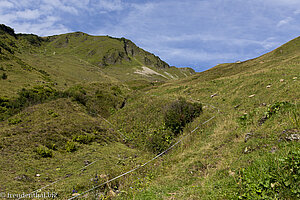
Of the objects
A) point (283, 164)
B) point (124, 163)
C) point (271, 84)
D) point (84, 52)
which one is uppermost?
point (84, 52)

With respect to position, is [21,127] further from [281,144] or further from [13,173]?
[281,144]

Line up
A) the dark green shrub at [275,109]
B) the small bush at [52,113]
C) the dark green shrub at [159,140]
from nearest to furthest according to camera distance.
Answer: the dark green shrub at [275,109], the dark green shrub at [159,140], the small bush at [52,113]

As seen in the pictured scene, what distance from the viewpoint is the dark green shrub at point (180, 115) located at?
15.4 m

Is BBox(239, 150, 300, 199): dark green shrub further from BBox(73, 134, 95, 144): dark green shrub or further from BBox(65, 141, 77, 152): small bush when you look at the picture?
BBox(73, 134, 95, 144): dark green shrub

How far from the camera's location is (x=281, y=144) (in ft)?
19.4

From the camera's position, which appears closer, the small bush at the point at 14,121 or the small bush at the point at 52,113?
the small bush at the point at 14,121

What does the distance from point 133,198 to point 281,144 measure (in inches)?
206

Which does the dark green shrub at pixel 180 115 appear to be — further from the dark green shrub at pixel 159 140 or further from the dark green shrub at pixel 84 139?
the dark green shrub at pixel 84 139

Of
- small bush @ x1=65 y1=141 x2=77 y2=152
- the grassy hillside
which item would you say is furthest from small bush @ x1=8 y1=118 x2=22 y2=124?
small bush @ x1=65 y1=141 x2=77 y2=152

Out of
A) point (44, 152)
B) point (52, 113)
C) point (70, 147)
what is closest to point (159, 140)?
point (70, 147)

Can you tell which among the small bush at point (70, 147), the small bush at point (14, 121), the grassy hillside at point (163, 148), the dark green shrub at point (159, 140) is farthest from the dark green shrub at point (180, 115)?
the small bush at point (14, 121)

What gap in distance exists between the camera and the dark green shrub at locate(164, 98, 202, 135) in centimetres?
1537

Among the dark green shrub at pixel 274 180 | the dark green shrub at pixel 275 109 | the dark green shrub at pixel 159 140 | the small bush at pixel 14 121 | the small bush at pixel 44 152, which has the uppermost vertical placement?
the dark green shrub at pixel 275 109

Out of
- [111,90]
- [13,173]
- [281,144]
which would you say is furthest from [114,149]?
[111,90]
